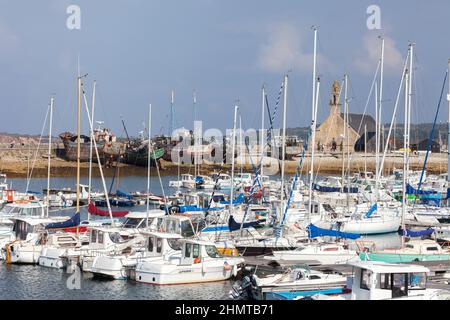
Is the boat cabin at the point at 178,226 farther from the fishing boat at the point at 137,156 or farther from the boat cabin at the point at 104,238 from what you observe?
the fishing boat at the point at 137,156

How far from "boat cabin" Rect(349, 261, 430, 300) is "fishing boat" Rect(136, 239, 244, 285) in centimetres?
797

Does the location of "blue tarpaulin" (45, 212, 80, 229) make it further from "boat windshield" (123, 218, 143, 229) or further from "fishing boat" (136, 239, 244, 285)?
"fishing boat" (136, 239, 244, 285)

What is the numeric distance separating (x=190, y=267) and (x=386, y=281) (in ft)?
29.5

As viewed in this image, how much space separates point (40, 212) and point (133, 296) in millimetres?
14162

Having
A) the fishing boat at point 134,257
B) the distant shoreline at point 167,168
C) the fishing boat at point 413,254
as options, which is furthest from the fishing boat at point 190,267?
the distant shoreline at point 167,168

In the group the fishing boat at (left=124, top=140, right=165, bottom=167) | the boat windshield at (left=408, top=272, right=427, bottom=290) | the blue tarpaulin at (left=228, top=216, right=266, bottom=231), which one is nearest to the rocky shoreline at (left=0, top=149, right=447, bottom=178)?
the fishing boat at (left=124, top=140, right=165, bottom=167)

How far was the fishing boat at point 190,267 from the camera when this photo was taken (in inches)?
1024

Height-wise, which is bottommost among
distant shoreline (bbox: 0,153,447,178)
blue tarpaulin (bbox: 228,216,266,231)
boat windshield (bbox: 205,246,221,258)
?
boat windshield (bbox: 205,246,221,258)

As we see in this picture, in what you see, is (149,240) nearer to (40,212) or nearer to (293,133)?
(40,212)

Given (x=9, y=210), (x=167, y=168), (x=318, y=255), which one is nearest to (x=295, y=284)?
(x=318, y=255)

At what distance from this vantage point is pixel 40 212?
37.5 m

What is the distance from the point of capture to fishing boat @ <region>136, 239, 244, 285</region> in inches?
1024

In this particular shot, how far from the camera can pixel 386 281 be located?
746 inches
